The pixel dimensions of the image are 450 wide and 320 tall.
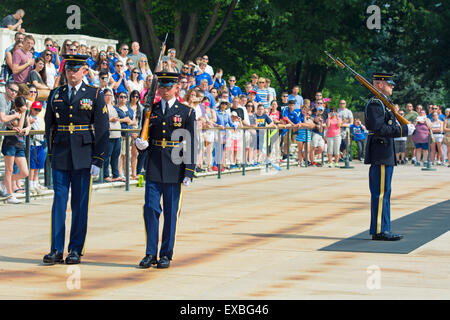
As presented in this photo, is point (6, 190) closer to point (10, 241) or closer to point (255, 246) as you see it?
point (10, 241)

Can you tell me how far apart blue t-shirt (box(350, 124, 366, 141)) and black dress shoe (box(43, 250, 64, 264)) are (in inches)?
822

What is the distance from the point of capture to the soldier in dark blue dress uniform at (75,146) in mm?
10180

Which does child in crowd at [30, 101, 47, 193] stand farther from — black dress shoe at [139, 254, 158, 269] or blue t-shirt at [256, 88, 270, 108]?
blue t-shirt at [256, 88, 270, 108]

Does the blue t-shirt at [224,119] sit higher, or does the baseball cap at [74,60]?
the baseball cap at [74,60]

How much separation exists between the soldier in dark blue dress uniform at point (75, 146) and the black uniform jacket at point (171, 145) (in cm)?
61

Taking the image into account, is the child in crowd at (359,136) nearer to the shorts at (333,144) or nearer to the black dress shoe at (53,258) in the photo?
the shorts at (333,144)

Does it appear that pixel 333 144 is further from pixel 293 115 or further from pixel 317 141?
pixel 293 115

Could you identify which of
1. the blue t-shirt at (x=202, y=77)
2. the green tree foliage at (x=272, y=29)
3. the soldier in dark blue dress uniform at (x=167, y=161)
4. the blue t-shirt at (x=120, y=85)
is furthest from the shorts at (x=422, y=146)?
the soldier in dark blue dress uniform at (x=167, y=161)

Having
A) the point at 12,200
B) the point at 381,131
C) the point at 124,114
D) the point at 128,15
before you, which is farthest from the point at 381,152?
the point at 128,15

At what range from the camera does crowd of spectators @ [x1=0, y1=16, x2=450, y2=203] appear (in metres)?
16.5

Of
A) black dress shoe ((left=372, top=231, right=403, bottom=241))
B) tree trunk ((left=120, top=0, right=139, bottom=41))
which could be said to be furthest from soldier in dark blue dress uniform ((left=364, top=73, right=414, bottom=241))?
tree trunk ((left=120, top=0, right=139, bottom=41))

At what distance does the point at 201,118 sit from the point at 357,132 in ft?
32.8

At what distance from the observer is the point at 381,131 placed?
12.0 meters

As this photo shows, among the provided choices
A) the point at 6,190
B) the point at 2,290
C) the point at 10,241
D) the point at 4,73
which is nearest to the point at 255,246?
the point at 10,241
